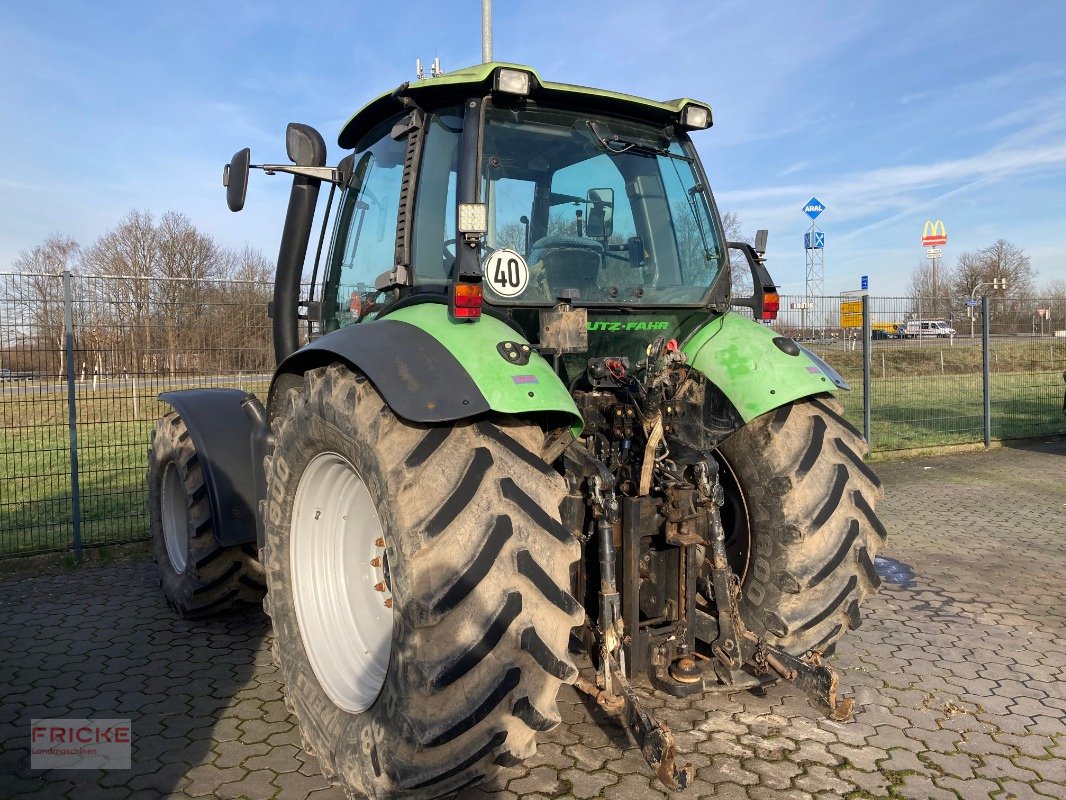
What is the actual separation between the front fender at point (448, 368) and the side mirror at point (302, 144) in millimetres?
1370

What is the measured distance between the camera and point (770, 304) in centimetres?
394

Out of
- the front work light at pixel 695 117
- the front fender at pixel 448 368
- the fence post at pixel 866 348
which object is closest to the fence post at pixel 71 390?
the front fender at pixel 448 368

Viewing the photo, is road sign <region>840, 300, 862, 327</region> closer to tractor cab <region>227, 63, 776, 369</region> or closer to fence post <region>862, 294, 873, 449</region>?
fence post <region>862, 294, 873, 449</region>

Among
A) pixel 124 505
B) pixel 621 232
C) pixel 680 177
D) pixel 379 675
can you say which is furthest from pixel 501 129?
pixel 124 505

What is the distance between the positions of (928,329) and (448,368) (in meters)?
11.3

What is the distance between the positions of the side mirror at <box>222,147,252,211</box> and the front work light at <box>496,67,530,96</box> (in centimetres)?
144

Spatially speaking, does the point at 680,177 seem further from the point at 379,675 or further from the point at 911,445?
the point at 911,445

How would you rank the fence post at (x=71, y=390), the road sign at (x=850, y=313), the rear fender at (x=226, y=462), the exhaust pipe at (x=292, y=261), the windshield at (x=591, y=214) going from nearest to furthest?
the windshield at (x=591, y=214), the exhaust pipe at (x=292, y=261), the rear fender at (x=226, y=462), the fence post at (x=71, y=390), the road sign at (x=850, y=313)

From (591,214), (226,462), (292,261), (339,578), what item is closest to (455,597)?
(339,578)

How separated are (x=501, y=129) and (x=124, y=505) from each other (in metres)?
6.59

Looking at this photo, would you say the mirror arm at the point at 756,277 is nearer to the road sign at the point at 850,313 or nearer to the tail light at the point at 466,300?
the tail light at the point at 466,300

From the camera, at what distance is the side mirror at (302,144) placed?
387 centimetres

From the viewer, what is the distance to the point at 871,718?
3.53 m

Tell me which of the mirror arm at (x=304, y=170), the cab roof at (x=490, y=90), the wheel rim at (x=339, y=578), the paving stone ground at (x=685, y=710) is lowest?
the paving stone ground at (x=685, y=710)
